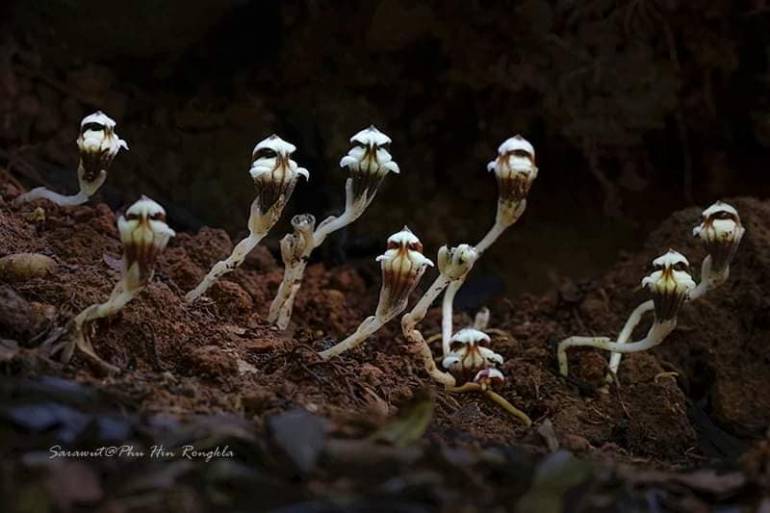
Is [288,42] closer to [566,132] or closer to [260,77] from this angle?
[260,77]

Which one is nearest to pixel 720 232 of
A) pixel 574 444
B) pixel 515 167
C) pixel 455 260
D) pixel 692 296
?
pixel 692 296

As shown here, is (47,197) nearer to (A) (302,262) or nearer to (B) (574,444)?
(A) (302,262)

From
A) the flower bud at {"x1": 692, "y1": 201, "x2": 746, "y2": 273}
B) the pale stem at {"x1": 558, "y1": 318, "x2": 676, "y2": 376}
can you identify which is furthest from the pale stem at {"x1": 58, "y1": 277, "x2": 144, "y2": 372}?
the flower bud at {"x1": 692, "y1": 201, "x2": 746, "y2": 273}

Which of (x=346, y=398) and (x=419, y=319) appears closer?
(x=346, y=398)

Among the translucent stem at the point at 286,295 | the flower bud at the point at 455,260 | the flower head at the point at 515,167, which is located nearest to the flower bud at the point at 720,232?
the flower head at the point at 515,167

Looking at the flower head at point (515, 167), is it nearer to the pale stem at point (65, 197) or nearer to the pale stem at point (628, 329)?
the pale stem at point (628, 329)

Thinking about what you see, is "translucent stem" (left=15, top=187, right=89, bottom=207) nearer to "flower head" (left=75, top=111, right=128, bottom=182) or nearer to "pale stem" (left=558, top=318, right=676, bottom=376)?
"flower head" (left=75, top=111, right=128, bottom=182)

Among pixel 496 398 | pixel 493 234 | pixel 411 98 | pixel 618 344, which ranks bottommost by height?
pixel 496 398

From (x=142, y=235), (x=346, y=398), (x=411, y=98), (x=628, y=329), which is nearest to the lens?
(x=142, y=235)
